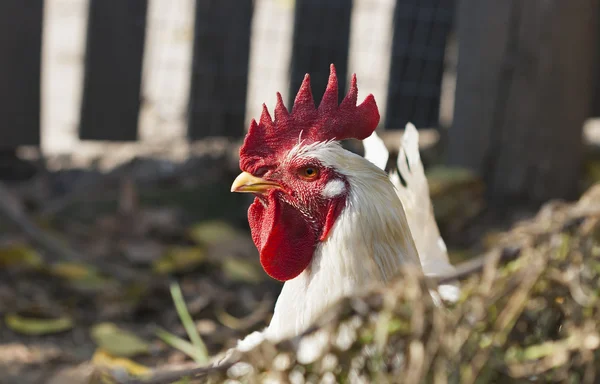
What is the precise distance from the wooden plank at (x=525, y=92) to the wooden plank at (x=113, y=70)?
2030 mm

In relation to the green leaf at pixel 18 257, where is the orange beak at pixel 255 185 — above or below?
above

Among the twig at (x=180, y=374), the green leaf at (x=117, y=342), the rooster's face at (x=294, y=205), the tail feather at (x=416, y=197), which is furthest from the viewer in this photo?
the green leaf at (x=117, y=342)

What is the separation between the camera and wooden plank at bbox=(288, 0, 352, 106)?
5.26 meters

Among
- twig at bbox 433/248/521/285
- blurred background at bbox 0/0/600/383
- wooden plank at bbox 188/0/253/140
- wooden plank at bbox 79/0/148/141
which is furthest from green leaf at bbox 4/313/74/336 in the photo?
twig at bbox 433/248/521/285

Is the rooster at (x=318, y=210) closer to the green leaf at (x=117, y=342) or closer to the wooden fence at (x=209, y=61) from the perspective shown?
the green leaf at (x=117, y=342)

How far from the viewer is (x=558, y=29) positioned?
168 inches

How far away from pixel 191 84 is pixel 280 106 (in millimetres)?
3274

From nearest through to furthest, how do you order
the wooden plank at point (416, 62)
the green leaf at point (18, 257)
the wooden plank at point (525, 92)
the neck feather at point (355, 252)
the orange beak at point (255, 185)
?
the neck feather at point (355, 252), the orange beak at point (255, 185), the green leaf at point (18, 257), the wooden plank at point (525, 92), the wooden plank at point (416, 62)

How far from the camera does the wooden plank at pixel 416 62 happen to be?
Result: 222 inches

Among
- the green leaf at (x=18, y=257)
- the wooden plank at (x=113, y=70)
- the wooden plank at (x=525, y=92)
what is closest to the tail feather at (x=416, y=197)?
the green leaf at (x=18, y=257)

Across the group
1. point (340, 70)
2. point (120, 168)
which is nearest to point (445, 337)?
point (120, 168)

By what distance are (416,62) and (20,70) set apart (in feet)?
8.99

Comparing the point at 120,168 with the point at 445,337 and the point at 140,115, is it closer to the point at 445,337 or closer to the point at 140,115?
the point at 140,115

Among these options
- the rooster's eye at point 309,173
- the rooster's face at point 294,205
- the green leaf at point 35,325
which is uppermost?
the rooster's eye at point 309,173
